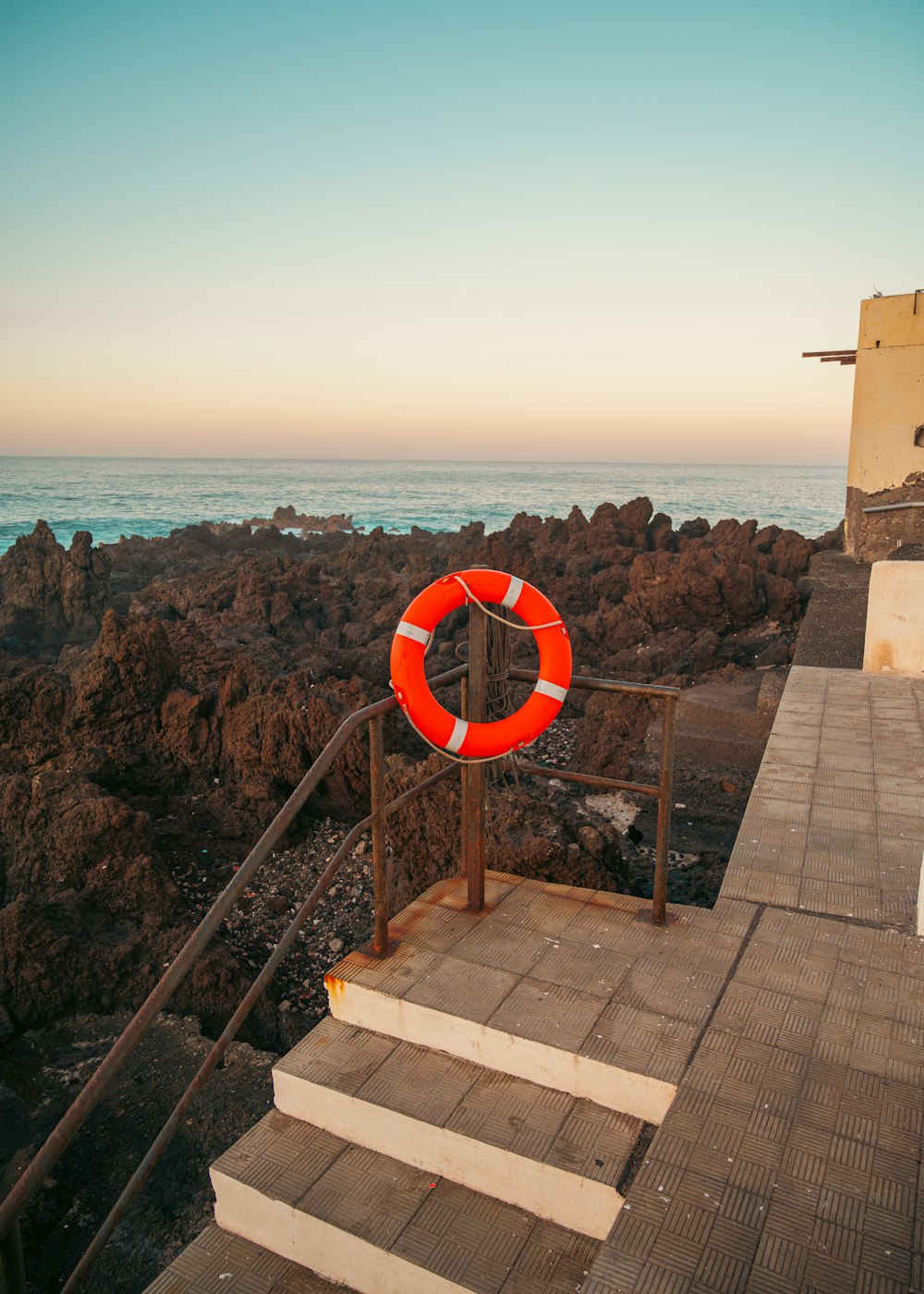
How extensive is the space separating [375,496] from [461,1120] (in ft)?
202

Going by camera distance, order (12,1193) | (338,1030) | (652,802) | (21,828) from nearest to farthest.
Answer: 1. (12,1193)
2. (338,1030)
3. (21,828)
4. (652,802)

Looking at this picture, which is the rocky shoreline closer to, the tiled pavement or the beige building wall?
the tiled pavement

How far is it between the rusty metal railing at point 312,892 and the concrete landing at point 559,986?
0.15 meters

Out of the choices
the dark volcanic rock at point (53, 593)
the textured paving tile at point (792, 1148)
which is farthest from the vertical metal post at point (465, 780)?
the dark volcanic rock at point (53, 593)

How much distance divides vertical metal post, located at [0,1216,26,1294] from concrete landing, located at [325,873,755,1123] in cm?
117

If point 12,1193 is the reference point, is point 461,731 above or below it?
above

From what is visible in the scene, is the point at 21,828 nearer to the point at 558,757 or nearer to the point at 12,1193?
the point at 12,1193

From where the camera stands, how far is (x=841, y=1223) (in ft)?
6.23

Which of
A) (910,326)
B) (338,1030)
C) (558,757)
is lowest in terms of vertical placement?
(558,757)

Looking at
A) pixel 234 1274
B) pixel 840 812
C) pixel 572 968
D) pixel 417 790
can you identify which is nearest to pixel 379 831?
pixel 417 790

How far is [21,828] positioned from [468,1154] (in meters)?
4.87

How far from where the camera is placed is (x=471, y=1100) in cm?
240

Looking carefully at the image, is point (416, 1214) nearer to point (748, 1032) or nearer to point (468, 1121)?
point (468, 1121)

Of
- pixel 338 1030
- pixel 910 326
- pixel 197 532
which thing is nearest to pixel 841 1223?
pixel 338 1030
